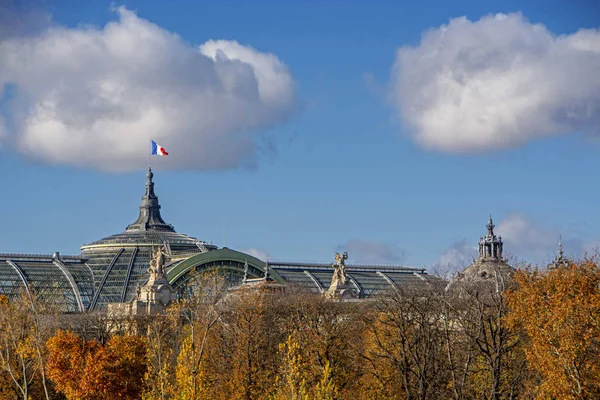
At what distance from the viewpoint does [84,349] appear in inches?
4112

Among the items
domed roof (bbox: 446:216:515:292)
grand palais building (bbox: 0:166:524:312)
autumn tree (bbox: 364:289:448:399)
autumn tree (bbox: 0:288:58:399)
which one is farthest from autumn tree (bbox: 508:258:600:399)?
grand palais building (bbox: 0:166:524:312)

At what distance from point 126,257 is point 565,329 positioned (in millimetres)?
128075

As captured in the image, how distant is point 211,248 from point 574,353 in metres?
131

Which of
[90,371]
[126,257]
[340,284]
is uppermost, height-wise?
[126,257]

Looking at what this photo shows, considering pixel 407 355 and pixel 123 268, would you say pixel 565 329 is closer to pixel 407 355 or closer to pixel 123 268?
pixel 407 355

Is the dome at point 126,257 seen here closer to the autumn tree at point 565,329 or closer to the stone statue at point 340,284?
the stone statue at point 340,284

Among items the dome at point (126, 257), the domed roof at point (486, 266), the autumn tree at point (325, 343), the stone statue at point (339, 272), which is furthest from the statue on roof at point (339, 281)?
the autumn tree at point (325, 343)

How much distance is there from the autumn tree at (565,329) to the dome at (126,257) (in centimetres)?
11163

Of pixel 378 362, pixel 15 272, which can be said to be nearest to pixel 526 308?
pixel 378 362

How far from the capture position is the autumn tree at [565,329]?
71688 mm

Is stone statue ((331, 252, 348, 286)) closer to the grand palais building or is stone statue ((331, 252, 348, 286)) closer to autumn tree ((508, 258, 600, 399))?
the grand palais building

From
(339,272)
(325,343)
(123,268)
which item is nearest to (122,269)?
(123,268)

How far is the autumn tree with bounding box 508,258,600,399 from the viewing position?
71.7m

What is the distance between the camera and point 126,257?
19438cm
